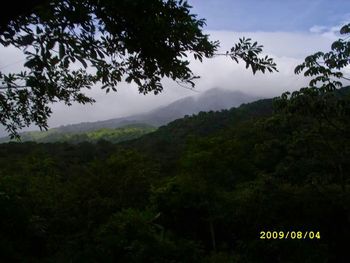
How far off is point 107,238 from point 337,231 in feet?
30.1

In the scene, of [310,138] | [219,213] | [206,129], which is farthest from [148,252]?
[206,129]

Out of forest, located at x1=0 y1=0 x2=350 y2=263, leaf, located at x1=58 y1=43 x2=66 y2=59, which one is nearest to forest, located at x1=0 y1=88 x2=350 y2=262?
forest, located at x1=0 y1=0 x2=350 y2=263
